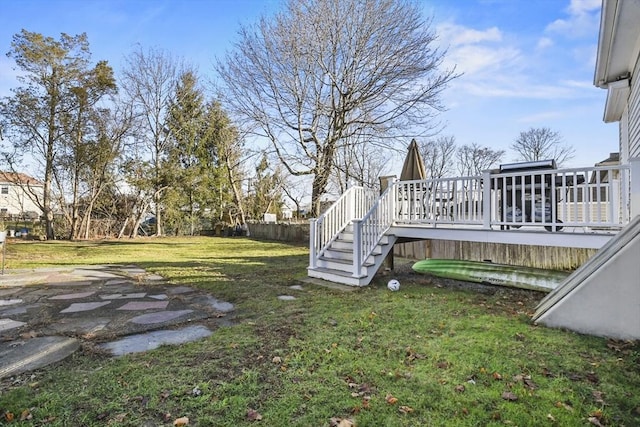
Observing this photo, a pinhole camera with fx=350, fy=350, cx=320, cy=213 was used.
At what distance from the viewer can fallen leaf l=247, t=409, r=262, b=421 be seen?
1.95 meters

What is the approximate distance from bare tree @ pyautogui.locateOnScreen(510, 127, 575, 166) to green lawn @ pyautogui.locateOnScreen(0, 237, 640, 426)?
2859 cm

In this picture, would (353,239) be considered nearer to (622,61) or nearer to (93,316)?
(93,316)

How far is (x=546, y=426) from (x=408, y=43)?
10948 mm

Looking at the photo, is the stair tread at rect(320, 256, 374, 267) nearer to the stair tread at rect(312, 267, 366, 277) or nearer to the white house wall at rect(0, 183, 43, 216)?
the stair tread at rect(312, 267, 366, 277)

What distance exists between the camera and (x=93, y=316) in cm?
392

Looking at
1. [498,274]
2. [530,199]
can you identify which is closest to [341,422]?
[530,199]

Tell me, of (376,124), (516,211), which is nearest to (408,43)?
(376,124)

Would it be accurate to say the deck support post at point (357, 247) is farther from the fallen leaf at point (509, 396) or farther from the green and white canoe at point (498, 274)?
the fallen leaf at point (509, 396)

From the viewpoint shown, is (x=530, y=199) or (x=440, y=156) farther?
(x=440, y=156)

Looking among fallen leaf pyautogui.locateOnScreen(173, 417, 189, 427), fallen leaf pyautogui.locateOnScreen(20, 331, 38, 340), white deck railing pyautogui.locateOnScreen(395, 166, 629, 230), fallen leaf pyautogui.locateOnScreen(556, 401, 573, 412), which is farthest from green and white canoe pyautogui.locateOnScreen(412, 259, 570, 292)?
fallen leaf pyautogui.locateOnScreen(20, 331, 38, 340)

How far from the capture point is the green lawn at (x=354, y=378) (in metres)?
1.97

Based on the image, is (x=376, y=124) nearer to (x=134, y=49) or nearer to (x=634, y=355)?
(x=634, y=355)

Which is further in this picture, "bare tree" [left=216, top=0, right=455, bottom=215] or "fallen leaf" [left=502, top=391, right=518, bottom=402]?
"bare tree" [left=216, top=0, right=455, bottom=215]

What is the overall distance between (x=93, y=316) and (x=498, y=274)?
5.89m
